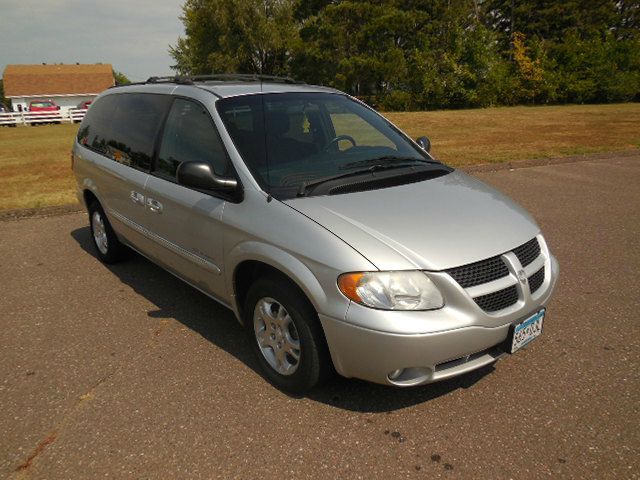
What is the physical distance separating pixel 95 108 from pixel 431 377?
4.45 metres

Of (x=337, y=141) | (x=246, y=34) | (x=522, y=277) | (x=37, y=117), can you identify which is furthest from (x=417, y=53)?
(x=522, y=277)

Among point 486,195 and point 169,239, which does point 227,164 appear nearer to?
point 169,239

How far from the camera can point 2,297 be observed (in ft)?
14.3

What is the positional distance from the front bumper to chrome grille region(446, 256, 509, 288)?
93 mm

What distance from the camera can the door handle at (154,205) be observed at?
367 centimetres

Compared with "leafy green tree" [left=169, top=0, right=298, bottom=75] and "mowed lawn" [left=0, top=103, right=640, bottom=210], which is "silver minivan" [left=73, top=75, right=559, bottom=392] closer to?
"mowed lawn" [left=0, top=103, right=640, bottom=210]

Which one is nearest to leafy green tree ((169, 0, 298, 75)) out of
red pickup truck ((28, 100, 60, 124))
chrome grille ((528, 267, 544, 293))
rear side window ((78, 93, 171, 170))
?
red pickup truck ((28, 100, 60, 124))

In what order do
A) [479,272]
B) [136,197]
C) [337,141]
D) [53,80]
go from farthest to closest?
[53,80] → [136,197] → [337,141] → [479,272]

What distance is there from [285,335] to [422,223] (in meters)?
0.99

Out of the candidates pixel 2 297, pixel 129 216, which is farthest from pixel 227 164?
pixel 2 297

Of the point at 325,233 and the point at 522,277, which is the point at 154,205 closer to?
the point at 325,233

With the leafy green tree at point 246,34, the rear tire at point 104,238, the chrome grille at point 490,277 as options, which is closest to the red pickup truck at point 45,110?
the leafy green tree at point 246,34

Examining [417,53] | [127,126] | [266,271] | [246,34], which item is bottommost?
[266,271]

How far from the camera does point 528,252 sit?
286 centimetres
